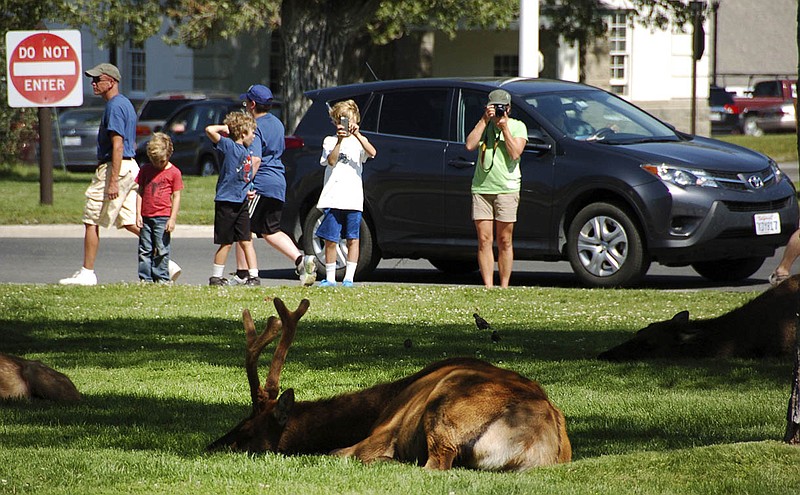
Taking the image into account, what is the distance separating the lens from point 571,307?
10.8m

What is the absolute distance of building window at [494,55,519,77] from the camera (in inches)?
1714

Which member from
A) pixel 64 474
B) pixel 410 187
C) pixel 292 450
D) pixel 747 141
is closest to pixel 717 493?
pixel 292 450

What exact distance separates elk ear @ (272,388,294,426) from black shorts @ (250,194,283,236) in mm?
7689

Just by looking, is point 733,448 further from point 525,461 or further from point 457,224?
point 457,224

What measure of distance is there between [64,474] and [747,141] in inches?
1377

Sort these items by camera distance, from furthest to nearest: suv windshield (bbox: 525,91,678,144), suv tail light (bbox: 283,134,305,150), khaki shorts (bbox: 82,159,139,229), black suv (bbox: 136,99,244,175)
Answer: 1. black suv (bbox: 136,99,244,175)
2. suv tail light (bbox: 283,134,305,150)
3. suv windshield (bbox: 525,91,678,144)
4. khaki shorts (bbox: 82,159,139,229)

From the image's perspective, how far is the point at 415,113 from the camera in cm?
1334

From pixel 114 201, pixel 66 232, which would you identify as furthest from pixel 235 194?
pixel 66 232

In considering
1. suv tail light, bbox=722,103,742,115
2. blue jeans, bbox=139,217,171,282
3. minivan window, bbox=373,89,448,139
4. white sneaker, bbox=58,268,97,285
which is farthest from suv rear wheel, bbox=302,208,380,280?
suv tail light, bbox=722,103,742,115

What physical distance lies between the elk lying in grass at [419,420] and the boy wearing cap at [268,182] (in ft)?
23.3

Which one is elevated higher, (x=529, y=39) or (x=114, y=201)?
(x=529, y=39)

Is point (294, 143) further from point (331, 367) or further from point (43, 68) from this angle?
point (43, 68)

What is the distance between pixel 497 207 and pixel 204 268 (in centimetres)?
415

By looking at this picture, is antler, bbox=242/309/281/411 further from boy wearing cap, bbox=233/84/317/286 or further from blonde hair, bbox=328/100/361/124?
boy wearing cap, bbox=233/84/317/286
